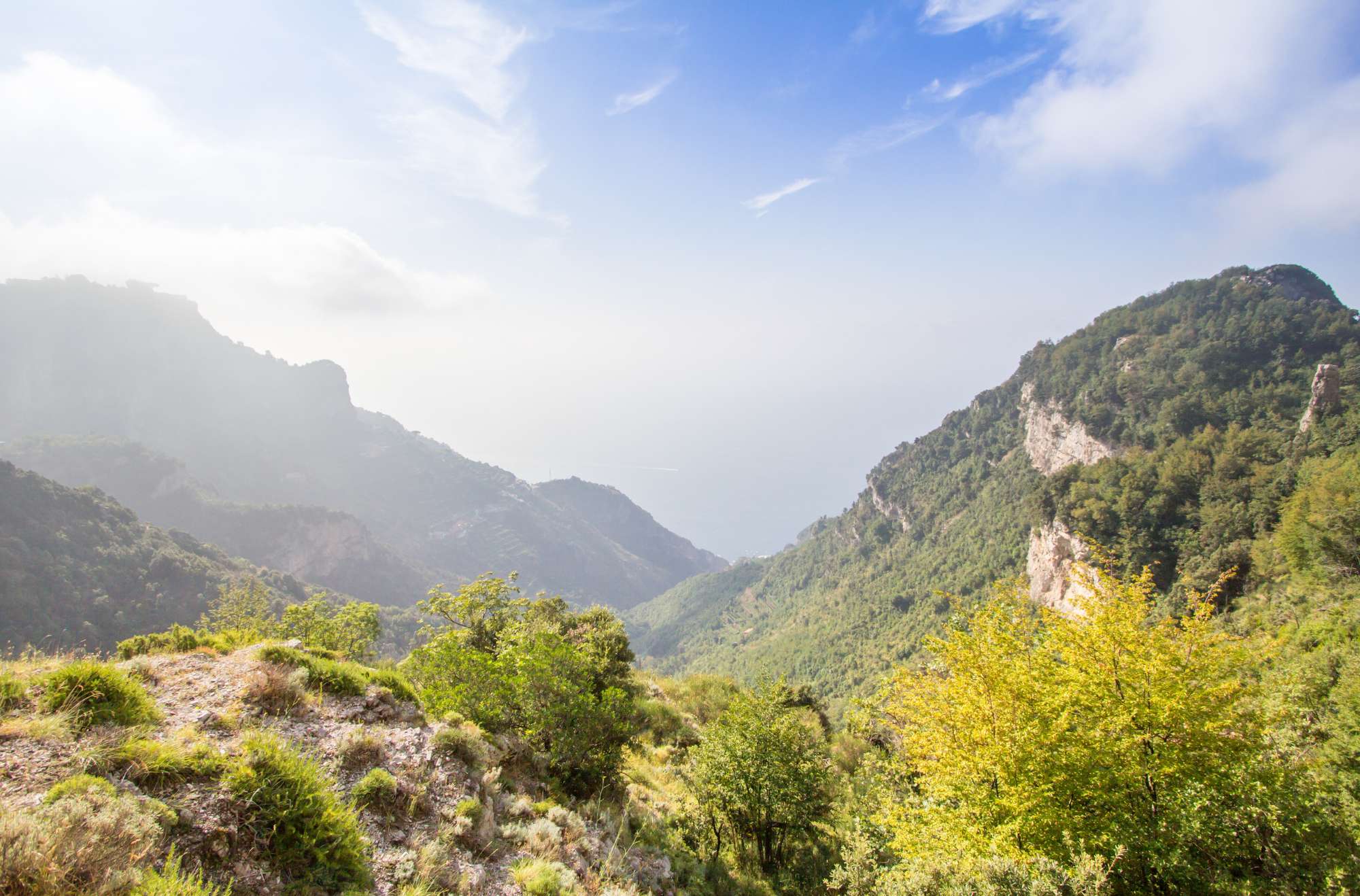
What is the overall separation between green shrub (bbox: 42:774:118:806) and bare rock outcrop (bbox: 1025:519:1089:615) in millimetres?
84670

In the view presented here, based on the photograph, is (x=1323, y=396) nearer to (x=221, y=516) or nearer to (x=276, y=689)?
(x=276, y=689)

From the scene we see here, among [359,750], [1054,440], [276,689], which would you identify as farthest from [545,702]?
[1054,440]

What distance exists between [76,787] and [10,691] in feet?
10.3

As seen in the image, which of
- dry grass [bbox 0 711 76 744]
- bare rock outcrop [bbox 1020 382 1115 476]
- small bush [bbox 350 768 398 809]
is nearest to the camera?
dry grass [bbox 0 711 76 744]

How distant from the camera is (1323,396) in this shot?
6644 cm

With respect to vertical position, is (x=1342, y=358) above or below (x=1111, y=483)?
above

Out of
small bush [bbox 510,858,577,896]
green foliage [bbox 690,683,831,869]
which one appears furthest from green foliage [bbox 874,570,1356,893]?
small bush [bbox 510,858,577,896]

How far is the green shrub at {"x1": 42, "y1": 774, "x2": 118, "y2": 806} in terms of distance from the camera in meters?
5.35

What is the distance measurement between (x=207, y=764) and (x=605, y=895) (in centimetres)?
685

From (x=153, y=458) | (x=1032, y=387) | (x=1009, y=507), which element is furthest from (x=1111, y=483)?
(x=153, y=458)

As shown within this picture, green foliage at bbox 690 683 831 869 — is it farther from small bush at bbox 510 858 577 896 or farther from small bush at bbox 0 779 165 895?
small bush at bbox 0 779 165 895

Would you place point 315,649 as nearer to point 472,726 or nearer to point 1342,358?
point 472,726

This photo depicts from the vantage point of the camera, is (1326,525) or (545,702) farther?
(1326,525)

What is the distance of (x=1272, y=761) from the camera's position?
13.6 m
